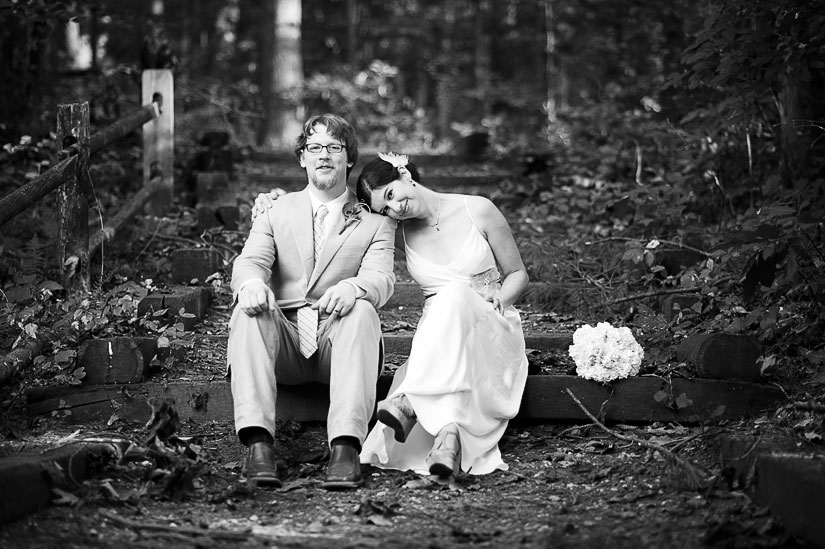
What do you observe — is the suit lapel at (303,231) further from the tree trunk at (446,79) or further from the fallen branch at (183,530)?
the tree trunk at (446,79)

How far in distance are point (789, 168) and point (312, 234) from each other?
11.0ft

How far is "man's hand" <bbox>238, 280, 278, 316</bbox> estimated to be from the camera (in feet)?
13.1

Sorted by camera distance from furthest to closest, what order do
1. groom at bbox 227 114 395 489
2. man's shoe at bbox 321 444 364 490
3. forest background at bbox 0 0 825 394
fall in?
forest background at bbox 0 0 825 394 < groom at bbox 227 114 395 489 < man's shoe at bbox 321 444 364 490

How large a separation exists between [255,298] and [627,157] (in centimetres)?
550

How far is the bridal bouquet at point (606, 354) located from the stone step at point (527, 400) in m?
0.08

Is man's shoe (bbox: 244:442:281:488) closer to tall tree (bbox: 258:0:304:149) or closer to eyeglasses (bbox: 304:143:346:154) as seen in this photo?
eyeglasses (bbox: 304:143:346:154)

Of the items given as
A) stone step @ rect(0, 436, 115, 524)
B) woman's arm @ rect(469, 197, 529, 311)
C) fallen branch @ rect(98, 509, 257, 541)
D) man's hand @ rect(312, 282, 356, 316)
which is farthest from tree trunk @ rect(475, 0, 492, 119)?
fallen branch @ rect(98, 509, 257, 541)

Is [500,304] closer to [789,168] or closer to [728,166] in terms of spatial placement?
[789,168]

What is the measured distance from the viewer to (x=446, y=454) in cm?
390

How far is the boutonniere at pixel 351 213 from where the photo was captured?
14.6 ft

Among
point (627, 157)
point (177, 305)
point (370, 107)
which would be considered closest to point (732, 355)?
point (177, 305)

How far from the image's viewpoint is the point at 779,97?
6.40 metres

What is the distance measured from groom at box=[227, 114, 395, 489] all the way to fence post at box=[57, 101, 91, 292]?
4.68ft

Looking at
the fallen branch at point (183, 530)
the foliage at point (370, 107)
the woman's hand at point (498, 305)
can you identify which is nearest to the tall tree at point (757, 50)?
the woman's hand at point (498, 305)
